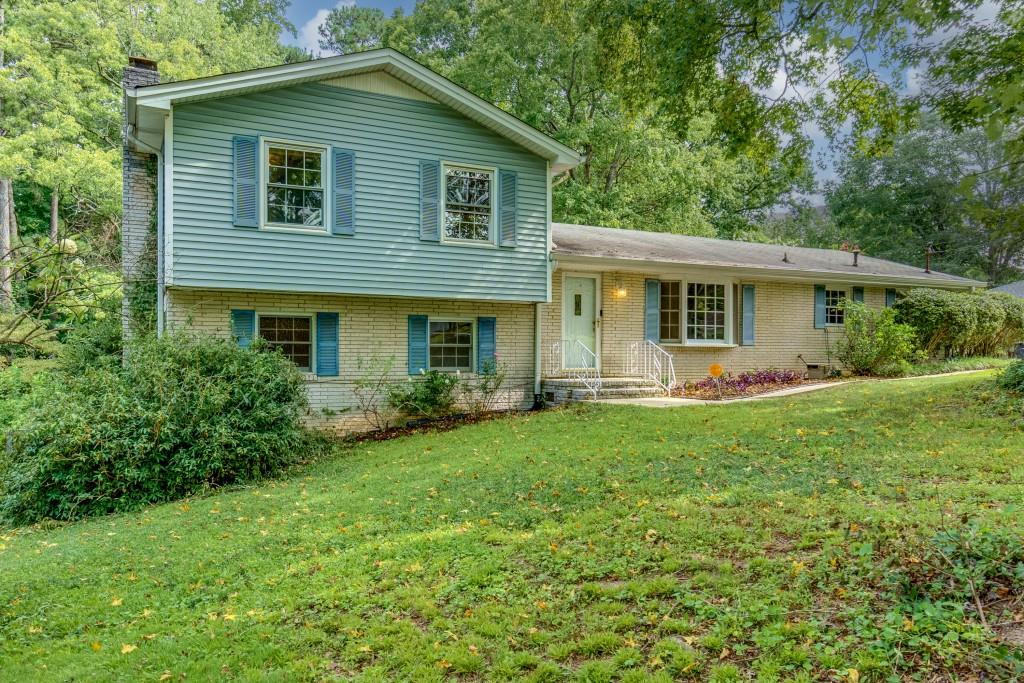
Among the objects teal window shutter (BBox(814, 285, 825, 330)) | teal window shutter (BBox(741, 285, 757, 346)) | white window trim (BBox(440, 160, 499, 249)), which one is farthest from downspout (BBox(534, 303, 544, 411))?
teal window shutter (BBox(814, 285, 825, 330))

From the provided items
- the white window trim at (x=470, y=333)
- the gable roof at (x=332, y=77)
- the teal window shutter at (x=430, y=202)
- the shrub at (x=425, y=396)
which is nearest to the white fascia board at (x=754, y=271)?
the gable roof at (x=332, y=77)

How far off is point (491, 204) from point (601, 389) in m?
4.28

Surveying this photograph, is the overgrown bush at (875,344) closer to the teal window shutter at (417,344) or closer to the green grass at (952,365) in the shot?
the green grass at (952,365)

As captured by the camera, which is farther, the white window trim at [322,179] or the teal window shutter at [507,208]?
the teal window shutter at [507,208]

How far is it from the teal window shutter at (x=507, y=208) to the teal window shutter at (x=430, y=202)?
1.28 meters

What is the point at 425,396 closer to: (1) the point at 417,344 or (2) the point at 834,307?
(1) the point at 417,344

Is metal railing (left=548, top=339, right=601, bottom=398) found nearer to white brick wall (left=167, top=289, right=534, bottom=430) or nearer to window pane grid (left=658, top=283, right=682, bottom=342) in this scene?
white brick wall (left=167, top=289, right=534, bottom=430)

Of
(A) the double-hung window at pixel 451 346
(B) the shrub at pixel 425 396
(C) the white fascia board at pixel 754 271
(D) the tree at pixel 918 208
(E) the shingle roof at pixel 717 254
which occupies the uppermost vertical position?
(D) the tree at pixel 918 208

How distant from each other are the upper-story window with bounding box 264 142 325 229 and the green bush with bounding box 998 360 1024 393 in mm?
11005

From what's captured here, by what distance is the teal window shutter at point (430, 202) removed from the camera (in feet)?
40.1

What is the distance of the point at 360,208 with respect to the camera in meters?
11.7

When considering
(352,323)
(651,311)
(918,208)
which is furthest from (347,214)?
(918,208)

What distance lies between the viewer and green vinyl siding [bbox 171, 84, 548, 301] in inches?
417

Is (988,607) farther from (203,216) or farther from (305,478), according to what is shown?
(203,216)
